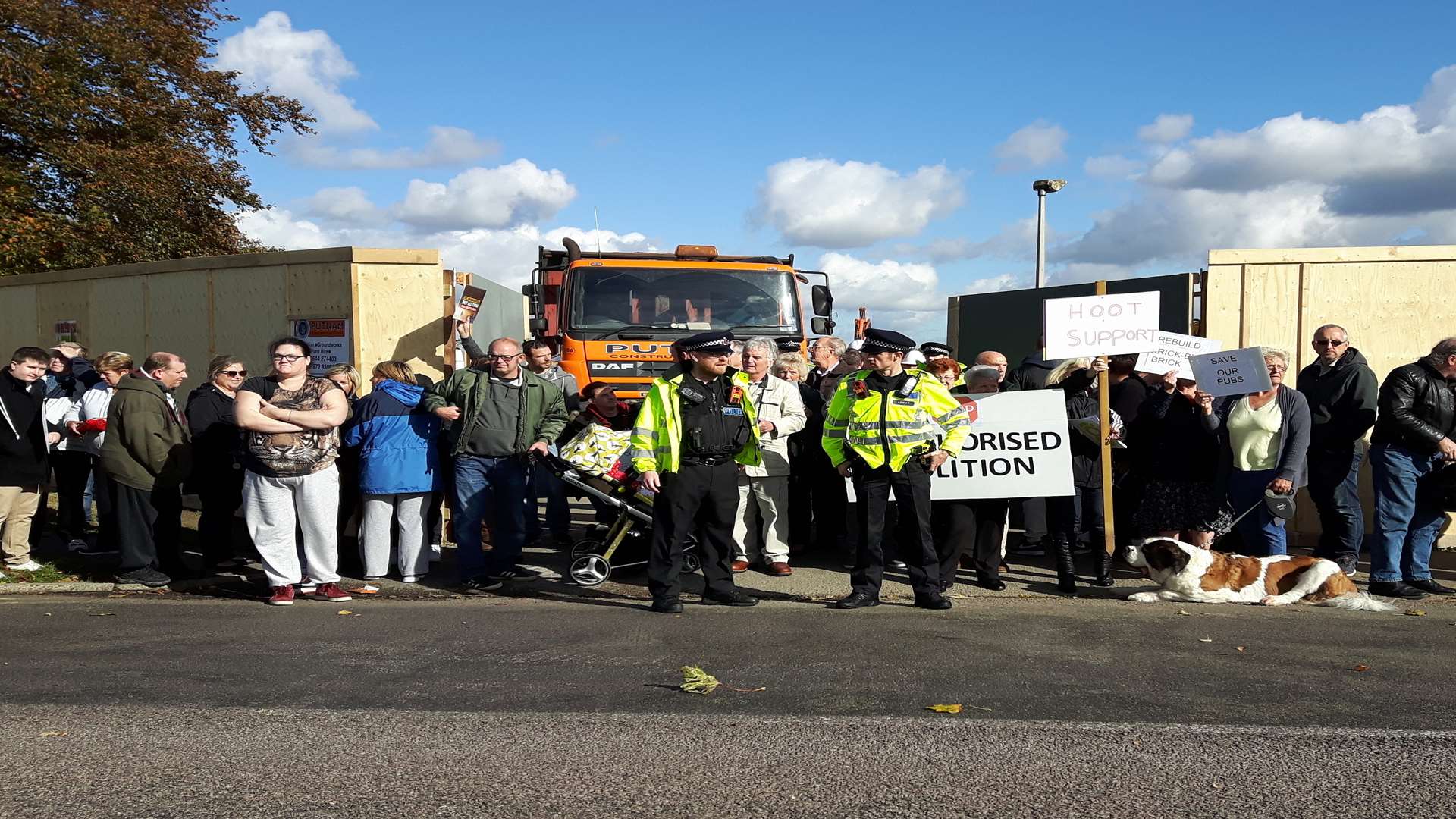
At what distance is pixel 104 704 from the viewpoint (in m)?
5.00

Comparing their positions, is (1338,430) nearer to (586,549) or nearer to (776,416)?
(776,416)

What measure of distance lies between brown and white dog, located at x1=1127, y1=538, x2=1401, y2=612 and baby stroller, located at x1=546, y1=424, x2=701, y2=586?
3.11 m

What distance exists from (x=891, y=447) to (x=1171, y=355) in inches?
95.8

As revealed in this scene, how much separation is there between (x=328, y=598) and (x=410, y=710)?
3.03 metres

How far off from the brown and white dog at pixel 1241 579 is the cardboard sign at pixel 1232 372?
1.09 metres

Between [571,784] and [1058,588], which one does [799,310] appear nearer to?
[1058,588]

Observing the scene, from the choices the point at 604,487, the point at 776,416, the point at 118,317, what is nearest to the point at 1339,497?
the point at 776,416

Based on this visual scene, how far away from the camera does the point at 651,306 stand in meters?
12.7

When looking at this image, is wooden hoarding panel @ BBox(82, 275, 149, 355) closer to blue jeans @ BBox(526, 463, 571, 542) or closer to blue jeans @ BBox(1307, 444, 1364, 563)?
blue jeans @ BBox(526, 463, 571, 542)

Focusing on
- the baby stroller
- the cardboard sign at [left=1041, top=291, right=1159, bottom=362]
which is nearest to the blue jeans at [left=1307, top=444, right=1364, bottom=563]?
the cardboard sign at [left=1041, top=291, right=1159, bottom=362]

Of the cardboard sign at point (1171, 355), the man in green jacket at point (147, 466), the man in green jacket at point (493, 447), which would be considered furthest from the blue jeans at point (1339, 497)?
the man in green jacket at point (147, 466)

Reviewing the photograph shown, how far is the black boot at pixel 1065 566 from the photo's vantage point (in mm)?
7828

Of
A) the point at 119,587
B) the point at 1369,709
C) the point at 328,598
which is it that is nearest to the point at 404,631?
the point at 328,598

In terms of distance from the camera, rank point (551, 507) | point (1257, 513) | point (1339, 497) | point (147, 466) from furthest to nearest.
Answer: point (551, 507)
point (1339, 497)
point (147, 466)
point (1257, 513)
